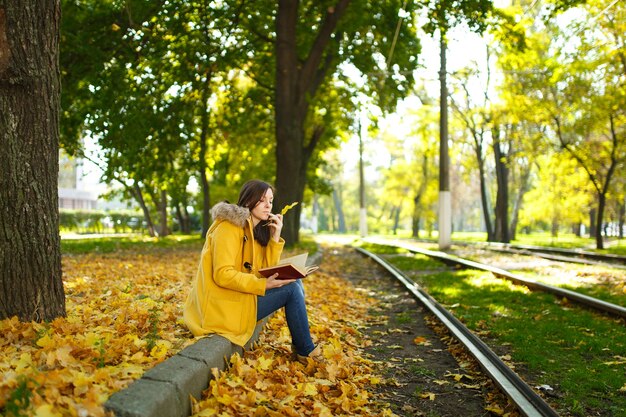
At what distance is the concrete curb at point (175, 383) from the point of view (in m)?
→ 3.12

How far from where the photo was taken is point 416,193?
46.3 m

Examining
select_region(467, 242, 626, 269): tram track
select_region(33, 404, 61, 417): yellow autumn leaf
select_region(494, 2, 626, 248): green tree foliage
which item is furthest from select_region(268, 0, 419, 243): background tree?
select_region(33, 404, 61, 417): yellow autumn leaf

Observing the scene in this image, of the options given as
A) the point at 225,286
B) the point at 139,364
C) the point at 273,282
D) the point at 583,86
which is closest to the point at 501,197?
the point at 583,86

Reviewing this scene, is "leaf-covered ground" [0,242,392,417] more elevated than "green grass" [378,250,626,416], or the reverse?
"leaf-covered ground" [0,242,392,417]

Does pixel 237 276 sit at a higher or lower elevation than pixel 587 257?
higher

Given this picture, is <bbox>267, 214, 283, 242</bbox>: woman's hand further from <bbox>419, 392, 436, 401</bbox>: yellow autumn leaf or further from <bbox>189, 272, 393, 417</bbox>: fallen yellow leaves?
<bbox>419, 392, 436, 401</bbox>: yellow autumn leaf

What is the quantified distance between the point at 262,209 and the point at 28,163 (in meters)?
1.93

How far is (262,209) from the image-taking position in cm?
517

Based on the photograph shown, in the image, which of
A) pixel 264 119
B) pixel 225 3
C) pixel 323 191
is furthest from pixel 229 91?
pixel 323 191

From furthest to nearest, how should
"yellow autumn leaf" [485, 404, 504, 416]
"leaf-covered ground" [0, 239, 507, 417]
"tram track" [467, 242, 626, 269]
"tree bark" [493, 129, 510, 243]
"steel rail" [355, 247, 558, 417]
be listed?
1. "tree bark" [493, 129, 510, 243]
2. "tram track" [467, 242, 626, 269]
3. "yellow autumn leaf" [485, 404, 504, 416]
4. "steel rail" [355, 247, 558, 417]
5. "leaf-covered ground" [0, 239, 507, 417]

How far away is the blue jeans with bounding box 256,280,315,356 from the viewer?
5.30 metres

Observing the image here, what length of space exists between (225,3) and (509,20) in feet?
27.1

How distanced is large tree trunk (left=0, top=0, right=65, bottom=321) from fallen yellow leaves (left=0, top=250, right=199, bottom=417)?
0.29 metres

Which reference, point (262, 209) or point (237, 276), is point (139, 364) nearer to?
point (237, 276)
